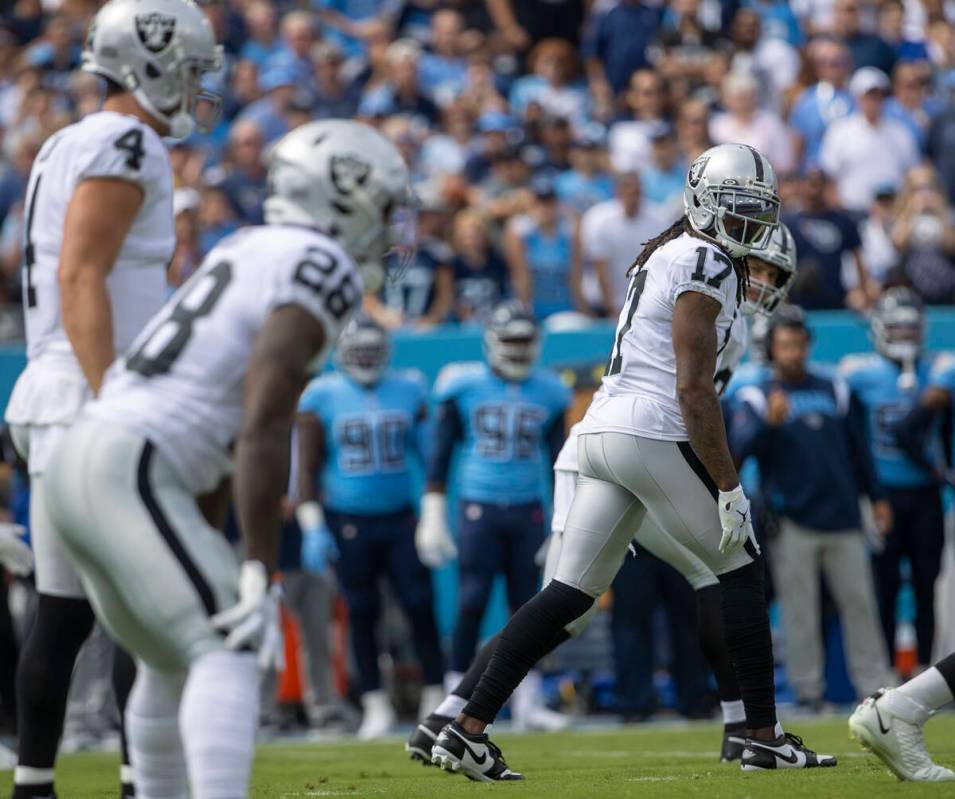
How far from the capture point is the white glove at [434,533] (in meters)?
10.1

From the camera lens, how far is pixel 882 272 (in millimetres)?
12477

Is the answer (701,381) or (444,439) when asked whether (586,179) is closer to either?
(444,439)

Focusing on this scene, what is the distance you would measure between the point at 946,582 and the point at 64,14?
349 inches

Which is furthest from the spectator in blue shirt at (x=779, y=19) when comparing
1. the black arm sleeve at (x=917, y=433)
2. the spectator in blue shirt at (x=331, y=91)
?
the black arm sleeve at (x=917, y=433)

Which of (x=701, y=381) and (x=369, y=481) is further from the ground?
(x=369, y=481)

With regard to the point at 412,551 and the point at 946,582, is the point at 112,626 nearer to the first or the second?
the point at 412,551

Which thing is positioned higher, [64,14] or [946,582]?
[64,14]

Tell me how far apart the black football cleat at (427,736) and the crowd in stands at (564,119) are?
507 cm

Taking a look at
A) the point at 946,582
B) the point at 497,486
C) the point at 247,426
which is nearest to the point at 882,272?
the point at 946,582

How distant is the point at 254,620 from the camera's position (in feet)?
12.3

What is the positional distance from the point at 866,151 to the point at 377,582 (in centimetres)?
528

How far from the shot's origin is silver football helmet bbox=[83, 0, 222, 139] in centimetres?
514

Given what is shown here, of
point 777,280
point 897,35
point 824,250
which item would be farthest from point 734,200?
point 897,35

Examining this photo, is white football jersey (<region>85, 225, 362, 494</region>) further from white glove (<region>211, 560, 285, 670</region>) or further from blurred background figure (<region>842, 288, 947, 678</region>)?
blurred background figure (<region>842, 288, 947, 678</region>)
